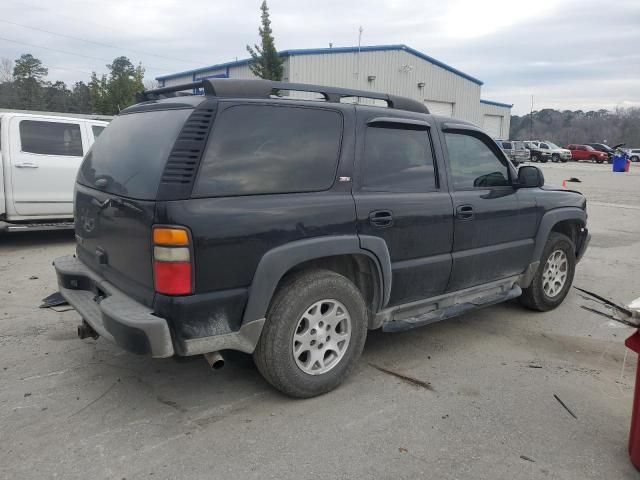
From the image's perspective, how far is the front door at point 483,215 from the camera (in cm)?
409

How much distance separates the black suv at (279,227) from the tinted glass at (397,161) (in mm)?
12

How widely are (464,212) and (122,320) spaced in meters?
2.59

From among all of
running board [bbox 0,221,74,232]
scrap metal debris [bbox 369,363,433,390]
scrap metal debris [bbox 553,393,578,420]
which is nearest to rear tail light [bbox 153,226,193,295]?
scrap metal debris [bbox 369,363,433,390]

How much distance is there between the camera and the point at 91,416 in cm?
312

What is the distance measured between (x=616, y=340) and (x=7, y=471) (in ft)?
15.3

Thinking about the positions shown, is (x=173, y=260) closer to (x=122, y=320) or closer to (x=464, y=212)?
(x=122, y=320)


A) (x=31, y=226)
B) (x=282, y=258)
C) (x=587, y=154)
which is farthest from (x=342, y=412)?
(x=587, y=154)

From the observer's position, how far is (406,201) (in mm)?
3682

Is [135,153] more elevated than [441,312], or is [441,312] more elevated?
[135,153]

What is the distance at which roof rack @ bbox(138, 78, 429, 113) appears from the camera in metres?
3.12

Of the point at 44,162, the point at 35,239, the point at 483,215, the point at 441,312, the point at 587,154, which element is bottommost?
the point at 35,239

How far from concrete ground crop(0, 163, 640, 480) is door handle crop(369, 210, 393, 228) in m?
1.10

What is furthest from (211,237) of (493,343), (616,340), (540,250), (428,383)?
(616,340)

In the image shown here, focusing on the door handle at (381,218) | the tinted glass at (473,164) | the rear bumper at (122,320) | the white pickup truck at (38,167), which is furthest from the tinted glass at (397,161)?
the white pickup truck at (38,167)
